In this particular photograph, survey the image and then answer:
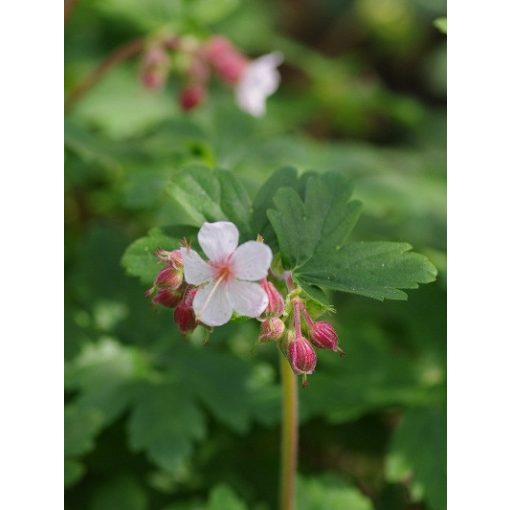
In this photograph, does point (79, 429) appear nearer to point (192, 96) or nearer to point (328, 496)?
point (328, 496)

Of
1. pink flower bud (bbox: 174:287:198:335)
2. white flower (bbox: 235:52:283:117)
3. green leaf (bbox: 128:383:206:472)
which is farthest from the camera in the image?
white flower (bbox: 235:52:283:117)

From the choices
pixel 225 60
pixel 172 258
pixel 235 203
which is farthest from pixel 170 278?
pixel 225 60

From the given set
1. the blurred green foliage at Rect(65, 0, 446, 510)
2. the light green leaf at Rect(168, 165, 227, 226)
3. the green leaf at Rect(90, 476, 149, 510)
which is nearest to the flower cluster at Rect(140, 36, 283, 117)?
the blurred green foliage at Rect(65, 0, 446, 510)

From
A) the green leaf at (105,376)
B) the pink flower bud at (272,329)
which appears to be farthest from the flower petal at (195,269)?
the green leaf at (105,376)

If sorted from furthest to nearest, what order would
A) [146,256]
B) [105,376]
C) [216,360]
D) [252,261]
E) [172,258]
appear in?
[216,360], [105,376], [146,256], [172,258], [252,261]

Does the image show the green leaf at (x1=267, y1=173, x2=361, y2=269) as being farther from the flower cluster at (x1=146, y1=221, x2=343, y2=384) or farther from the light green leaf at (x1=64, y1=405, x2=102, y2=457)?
the light green leaf at (x1=64, y1=405, x2=102, y2=457)

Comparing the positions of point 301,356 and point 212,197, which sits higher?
point 212,197

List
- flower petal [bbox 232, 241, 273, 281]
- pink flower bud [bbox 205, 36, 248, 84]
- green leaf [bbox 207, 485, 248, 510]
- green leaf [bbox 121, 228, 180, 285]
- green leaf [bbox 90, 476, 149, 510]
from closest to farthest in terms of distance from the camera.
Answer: flower petal [bbox 232, 241, 273, 281] < green leaf [bbox 121, 228, 180, 285] < green leaf [bbox 207, 485, 248, 510] < green leaf [bbox 90, 476, 149, 510] < pink flower bud [bbox 205, 36, 248, 84]
